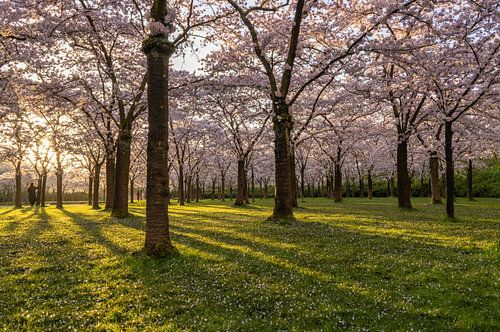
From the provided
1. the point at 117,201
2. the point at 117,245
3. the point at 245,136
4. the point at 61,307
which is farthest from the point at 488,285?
the point at 245,136

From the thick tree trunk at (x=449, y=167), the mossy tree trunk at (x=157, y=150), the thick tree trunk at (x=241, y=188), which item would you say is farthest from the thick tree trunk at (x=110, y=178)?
the thick tree trunk at (x=449, y=167)

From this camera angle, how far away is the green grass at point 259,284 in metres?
6.36

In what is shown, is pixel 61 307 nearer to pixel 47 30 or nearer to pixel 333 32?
pixel 47 30

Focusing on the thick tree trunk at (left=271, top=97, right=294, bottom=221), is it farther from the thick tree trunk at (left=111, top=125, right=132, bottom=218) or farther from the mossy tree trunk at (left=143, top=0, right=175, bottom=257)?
the thick tree trunk at (left=111, top=125, right=132, bottom=218)

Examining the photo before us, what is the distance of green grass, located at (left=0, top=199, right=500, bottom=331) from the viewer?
20.9 ft

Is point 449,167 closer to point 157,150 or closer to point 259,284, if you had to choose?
point 259,284

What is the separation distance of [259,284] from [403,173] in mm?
24059

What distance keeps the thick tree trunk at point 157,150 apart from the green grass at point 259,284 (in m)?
0.79

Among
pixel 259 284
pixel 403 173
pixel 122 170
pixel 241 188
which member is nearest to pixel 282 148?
pixel 122 170

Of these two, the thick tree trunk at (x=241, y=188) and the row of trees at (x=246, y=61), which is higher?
the row of trees at (x=246, y=61)

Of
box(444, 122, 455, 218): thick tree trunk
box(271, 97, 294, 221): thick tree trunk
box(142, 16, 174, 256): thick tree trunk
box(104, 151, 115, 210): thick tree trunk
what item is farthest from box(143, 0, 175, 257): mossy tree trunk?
box(104, 151, 115, 210): thick tree trunk

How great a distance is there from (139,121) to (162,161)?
97.3 ft

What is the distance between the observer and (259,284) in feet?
27.5

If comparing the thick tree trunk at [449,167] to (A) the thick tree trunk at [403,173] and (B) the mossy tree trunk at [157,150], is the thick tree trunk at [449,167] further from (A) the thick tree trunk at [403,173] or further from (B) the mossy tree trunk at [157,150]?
(B) the mossy tree trunk at [157,150]
